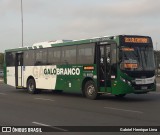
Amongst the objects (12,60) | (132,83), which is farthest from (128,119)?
(12,60)

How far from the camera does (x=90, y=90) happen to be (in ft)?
64.2

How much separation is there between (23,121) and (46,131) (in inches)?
81.9

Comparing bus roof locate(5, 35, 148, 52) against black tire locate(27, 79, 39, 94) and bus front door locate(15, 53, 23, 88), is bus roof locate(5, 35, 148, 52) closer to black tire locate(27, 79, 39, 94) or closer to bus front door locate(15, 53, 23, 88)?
bus front door locate(15, 53, 23, 88)

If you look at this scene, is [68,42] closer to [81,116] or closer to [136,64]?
[136,64]

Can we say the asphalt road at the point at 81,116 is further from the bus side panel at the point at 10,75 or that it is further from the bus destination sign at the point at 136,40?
the bus side panel at the point at 10,75

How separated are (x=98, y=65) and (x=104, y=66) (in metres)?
0.39

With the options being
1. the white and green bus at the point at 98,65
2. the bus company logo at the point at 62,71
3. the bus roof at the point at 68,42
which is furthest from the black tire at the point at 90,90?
the bus roof at the point at 68,42

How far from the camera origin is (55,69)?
22.4m

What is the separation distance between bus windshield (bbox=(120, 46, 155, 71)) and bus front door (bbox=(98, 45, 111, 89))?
33.8 inches

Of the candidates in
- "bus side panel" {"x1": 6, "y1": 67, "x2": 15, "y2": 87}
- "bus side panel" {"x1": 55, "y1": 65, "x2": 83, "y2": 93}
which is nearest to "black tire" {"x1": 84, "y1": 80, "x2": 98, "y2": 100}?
"bus side panel" {"x1": 55, "y1": 65, "x2": 83, "y2": 93}

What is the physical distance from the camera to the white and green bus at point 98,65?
17969mm

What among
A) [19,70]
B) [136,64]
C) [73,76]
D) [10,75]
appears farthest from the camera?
[10,75]

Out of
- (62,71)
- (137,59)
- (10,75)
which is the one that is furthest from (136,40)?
(10,75)

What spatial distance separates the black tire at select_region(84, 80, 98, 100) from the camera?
1923 cm
